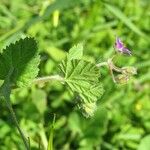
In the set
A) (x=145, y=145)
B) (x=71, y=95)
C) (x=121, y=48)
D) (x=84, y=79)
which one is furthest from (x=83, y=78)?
(x=71, y=95)

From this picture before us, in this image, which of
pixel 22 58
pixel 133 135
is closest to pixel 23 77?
pixel 22 58

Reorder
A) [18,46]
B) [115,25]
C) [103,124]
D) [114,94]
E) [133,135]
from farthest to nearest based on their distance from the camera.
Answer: [115,25] → [114,94] → [133,135] → [103,124] → [18,46]

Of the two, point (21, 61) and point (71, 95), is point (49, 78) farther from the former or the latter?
point (71, 95)

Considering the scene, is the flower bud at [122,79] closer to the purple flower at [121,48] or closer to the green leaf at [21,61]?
the purple flower at [121,48]

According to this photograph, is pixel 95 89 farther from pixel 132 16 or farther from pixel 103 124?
pixel 132 16

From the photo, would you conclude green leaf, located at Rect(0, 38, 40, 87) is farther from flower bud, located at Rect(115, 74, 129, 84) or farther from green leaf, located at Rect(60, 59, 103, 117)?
flower bud, located at Rect(115, 74, 129, 84)

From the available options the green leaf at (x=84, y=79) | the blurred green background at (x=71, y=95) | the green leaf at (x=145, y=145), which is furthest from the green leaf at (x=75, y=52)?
the green leaf at (x=145, y=145)

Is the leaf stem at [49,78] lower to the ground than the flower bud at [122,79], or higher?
higher

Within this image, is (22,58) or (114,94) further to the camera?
(114,94)
